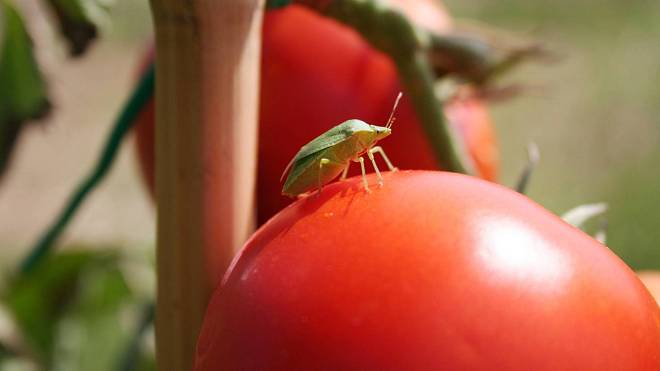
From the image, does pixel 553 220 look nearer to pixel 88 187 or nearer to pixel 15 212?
pixel 88 187

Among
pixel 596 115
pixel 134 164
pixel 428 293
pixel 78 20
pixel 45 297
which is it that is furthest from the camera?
pixel 596 115

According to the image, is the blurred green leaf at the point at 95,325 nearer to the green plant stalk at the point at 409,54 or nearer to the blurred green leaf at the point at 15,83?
the blurred green leaf at the point at 15,83

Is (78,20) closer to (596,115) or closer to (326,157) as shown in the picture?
(326,157)

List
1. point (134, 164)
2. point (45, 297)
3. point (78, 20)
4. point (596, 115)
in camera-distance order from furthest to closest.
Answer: point (596, 115) < point (134, 164) < point (45, 297) < point (78, 20)

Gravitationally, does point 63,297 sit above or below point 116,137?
below

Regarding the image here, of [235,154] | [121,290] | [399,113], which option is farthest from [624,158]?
[235,154]

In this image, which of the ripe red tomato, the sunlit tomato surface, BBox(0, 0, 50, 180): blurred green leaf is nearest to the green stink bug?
the ripe red tomato

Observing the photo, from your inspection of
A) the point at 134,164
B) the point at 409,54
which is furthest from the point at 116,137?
the point at 134,164
